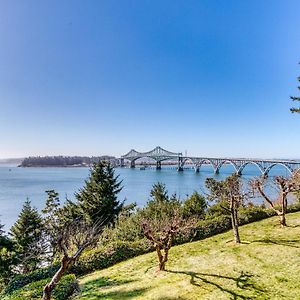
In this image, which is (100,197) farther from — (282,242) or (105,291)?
(282,242)

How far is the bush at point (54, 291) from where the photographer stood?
10617mm

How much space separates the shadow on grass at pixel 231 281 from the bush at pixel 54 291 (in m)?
4.50

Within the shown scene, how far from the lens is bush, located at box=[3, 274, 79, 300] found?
1062 cm

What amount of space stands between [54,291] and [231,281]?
6.34 m

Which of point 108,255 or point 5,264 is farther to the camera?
point 5,264

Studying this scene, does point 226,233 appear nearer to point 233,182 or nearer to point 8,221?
point 233,182

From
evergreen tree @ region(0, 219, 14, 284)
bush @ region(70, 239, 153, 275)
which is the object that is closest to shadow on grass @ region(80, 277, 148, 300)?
bush @ region(70, 239, 153, 275)

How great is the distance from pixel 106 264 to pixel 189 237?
491cm

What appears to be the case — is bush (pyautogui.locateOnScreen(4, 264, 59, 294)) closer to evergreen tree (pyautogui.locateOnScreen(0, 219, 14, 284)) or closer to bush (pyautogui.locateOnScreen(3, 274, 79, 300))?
bush (pyautogui.locateOnScreen(3, 274, 79, 300))

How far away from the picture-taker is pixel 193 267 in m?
12.2

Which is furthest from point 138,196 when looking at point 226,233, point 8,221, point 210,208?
point 226,233

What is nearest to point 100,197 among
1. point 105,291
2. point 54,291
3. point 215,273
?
point 54,291

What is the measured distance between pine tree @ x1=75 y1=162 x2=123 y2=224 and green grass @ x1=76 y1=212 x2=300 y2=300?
1283 cm

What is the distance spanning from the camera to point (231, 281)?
33.4ft
